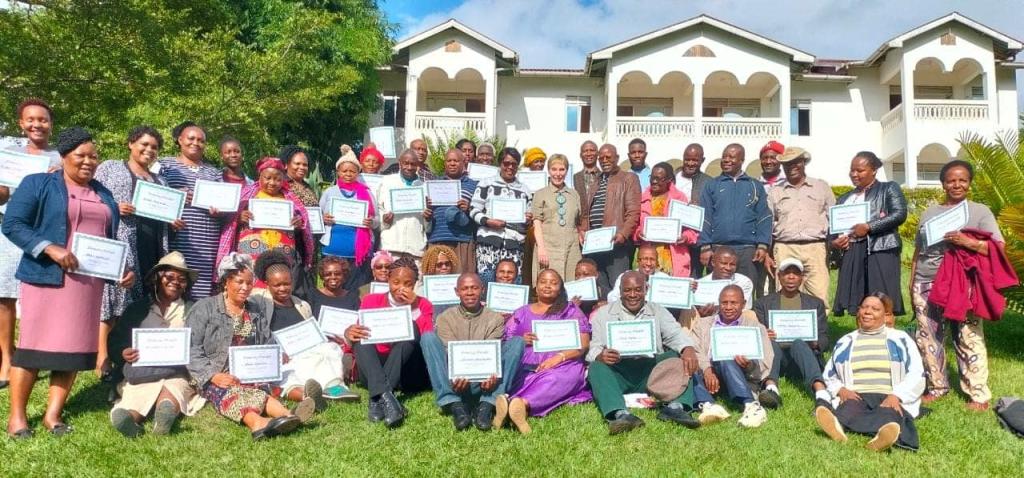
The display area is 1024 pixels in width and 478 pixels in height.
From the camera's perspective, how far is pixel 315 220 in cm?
724

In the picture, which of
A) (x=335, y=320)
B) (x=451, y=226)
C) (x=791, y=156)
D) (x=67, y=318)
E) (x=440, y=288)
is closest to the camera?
(x=67, y=318)

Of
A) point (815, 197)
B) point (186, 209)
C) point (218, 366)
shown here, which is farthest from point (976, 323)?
point (186, 209)

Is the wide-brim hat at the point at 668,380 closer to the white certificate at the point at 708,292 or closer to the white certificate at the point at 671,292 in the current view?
the white certificate at the point at 671,292

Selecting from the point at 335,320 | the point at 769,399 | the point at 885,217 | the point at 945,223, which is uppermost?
the point at 885,217

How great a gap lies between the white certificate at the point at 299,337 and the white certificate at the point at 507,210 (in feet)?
7.83

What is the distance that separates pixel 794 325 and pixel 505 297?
2.55m

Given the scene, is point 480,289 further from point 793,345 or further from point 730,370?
point 793,345

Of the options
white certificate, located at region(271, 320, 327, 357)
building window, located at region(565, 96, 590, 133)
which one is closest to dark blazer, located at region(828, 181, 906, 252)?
white certificate, located at region(271, 320, 327, 357)

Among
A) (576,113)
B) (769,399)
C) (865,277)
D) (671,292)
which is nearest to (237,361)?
(671,292)

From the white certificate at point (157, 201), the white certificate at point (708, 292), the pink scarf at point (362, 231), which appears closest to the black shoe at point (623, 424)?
the white certificate at point (708, 292)

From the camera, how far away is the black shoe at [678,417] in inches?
215

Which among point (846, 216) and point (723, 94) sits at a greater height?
point (723, 94)

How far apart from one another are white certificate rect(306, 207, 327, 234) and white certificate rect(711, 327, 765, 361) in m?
3.87

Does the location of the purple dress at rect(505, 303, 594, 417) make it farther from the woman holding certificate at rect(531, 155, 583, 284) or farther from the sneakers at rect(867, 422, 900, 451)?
the sneakers at rect(867, 422, 900, 451)
